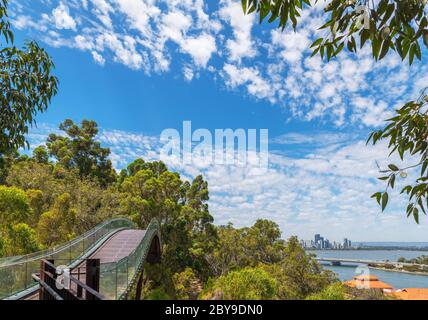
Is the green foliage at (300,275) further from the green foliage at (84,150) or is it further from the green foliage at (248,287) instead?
the green foliage at (84,150)

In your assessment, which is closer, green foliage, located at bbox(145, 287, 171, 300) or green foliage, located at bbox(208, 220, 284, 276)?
green foliage, located at bbox(145, 287, 171, 300)

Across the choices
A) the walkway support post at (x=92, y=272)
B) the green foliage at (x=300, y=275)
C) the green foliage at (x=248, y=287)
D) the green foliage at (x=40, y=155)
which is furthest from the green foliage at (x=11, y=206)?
the green foliage at (x=40, y=155)

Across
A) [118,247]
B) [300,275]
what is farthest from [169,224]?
[118,247]

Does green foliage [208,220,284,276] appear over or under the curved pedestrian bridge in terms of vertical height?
under

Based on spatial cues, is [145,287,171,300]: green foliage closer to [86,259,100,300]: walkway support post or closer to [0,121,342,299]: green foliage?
[0,121,342,299]: green foliage

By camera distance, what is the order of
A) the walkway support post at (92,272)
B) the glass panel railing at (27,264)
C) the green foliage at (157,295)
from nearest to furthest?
the walkway support post at (92,272), the glass panel railing at (27,264), the green foliage at (157,295)

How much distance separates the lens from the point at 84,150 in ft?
110

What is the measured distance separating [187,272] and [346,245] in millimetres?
48764

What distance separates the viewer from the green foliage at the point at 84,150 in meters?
32.1

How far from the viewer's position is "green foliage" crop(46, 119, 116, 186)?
32.1m

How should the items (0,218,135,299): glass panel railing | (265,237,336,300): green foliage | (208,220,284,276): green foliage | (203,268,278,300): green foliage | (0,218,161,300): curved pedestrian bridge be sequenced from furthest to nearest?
(208,220,284,276): green foliage → (265,237,336,300): green foliage → (203,268,278,300): green foliage → (0,218,135,299): glass panel railing → (0,218,161,300): curved pedestrian bridge

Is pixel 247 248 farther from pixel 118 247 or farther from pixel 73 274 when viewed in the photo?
pixel 73 274

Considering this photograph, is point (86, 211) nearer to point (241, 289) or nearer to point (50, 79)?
point (241, 289)

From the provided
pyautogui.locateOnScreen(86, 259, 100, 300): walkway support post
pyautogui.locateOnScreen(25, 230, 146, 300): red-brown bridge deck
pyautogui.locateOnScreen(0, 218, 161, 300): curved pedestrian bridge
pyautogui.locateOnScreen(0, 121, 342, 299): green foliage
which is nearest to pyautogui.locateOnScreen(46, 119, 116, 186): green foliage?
pyautogui.locateOnScreen(0, 121, 342, 299): green foliage
